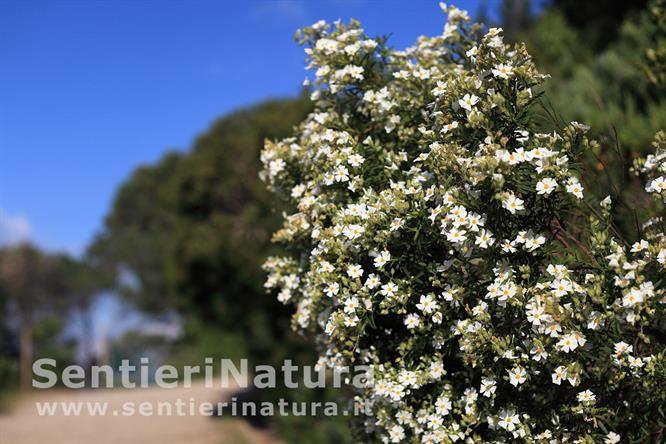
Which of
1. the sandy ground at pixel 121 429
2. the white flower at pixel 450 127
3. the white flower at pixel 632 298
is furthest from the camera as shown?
the sandy ground at pixel 121 429

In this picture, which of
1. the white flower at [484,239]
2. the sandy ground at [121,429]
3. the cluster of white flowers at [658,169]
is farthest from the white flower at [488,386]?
the sandy ground at [121,429]

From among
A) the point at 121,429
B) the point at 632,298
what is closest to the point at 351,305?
the point at 632,298

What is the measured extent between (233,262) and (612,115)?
826 centimetres

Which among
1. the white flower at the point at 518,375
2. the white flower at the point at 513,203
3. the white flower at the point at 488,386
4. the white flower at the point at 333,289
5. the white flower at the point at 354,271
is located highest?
the white flower at the point at 513,203

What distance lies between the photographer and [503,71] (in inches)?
116

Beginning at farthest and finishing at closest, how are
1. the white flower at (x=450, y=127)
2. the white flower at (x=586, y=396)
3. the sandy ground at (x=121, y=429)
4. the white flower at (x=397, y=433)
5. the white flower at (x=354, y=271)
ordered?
1. the sandy ground at (x=121, y=429)
2. the white flower at (x=397, y=433)
3. the white flower at (x=354, y=271)
4. the white flower at (x=450, y=127)
5. the white flower at (x=586, y=396)

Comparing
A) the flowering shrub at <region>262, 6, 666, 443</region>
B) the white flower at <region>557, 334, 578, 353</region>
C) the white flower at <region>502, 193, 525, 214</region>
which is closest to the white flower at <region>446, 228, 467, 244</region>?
the flowering shrub at <region>262, 6, 666, 443</region>

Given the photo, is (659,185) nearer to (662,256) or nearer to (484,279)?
(662,256)

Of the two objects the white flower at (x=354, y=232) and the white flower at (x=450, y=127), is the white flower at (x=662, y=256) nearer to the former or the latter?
the white flower at (x=450, y=127)

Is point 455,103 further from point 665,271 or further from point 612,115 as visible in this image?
point 612,115

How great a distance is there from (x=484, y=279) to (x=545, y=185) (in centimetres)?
51

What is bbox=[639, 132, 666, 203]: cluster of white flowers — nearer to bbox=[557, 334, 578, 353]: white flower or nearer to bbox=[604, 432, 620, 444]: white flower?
bbox=[557, 334, 578, 353]: white flower

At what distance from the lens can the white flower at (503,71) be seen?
9.59 feet

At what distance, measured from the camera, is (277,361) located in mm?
13055
